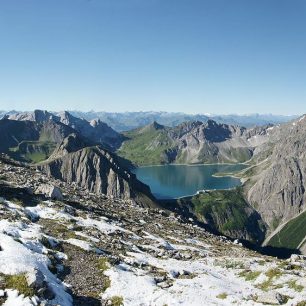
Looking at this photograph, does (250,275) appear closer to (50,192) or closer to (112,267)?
(112,267)

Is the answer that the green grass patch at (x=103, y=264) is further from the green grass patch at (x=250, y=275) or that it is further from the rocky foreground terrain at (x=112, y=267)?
the green grass patch at (x=250, y=275)

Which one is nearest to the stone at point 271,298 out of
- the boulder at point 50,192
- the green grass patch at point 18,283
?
the green grass patch at point 18,283

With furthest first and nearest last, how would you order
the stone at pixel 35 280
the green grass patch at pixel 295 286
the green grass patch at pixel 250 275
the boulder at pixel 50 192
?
the boulder at pixel 50 192
the green grass patch at pixel 250 275
the green grass patch at pixel 295 286
the stone at pixel 35 280

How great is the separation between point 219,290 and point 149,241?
89.8 feet

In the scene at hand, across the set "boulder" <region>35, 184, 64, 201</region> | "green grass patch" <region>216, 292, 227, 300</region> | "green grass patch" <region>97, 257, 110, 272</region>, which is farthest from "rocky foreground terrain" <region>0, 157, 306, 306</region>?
"boulder" <region>35, 184, 64, 201</region>

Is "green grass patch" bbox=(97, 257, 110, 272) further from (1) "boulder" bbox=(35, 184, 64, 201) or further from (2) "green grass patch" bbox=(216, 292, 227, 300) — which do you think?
(1) "boulder" bbox=(35, 184, 64, 201)

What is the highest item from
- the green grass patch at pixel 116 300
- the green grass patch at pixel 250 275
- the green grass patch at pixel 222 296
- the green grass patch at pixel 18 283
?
the green grass patch at pixel 18 283

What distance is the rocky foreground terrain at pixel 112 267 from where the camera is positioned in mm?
33031

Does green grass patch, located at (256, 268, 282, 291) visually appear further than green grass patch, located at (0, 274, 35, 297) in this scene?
Yes

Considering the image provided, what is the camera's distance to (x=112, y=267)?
4241 centimetres

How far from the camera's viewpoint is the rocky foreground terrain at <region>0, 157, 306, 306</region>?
33031 mm

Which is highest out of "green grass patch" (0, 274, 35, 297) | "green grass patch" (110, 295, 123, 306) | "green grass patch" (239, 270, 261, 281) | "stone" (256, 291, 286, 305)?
"green grass patch" (0, 274, 35, 297)

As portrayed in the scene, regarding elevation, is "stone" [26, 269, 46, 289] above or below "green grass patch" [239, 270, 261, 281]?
above

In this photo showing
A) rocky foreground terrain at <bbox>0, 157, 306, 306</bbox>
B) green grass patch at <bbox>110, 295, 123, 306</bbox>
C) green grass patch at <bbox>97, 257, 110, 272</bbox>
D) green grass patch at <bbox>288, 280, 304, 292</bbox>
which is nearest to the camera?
rocky foreground terrain at <bbox>0, 157, 306, 306</bbox>
